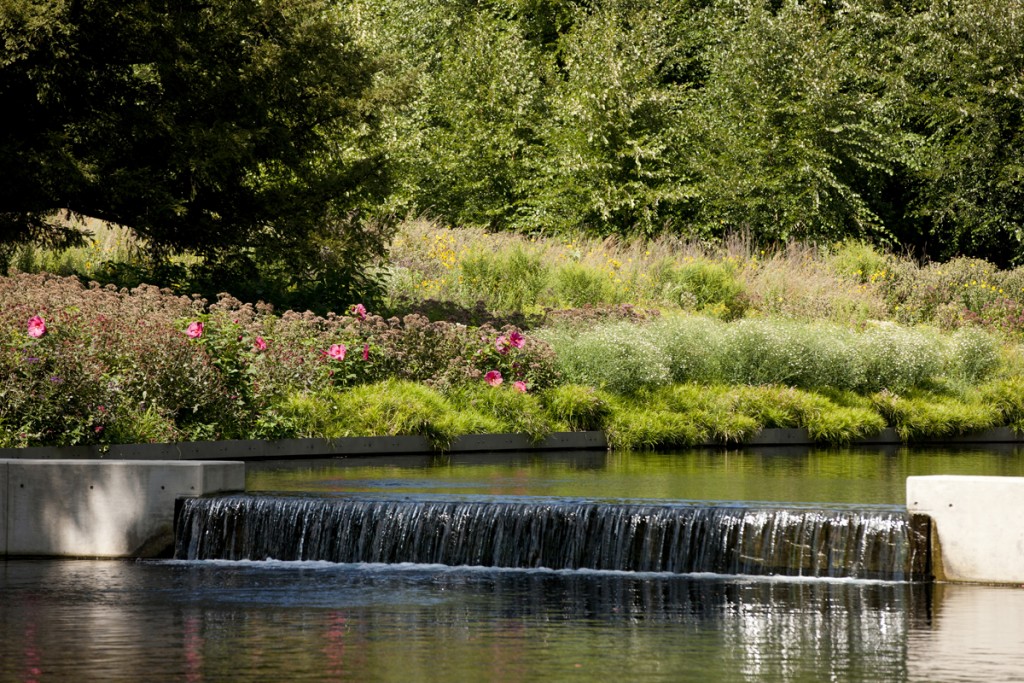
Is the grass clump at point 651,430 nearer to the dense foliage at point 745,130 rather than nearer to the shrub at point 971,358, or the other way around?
the shrub at point 971,358

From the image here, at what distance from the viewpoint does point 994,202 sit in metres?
40.9

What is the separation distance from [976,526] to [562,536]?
→ 2.82 meters

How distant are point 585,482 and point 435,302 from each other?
8.98m

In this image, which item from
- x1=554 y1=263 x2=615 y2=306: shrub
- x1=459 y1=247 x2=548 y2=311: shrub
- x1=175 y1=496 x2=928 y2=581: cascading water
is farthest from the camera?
x1=554 y1=263 x2=615 y2=306: shrub

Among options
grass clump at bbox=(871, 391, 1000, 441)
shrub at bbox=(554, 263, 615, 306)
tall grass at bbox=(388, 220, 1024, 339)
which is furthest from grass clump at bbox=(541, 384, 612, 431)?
shrub at bbox=(554, 263, 615, 306)

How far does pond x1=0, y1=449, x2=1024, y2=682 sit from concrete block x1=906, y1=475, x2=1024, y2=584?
194 millimetres

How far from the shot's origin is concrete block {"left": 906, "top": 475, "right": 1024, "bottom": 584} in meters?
10.4

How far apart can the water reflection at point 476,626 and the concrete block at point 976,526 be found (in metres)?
0.29

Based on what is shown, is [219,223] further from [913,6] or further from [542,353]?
[913,6]

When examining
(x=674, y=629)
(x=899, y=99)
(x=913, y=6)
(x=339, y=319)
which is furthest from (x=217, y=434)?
(x=913, y=6)

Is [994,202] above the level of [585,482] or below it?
above

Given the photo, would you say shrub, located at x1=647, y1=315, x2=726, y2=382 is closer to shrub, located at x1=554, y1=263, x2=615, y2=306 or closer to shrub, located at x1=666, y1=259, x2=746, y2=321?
shrub, located at x1=554, y1=263, x2=615, y2=306

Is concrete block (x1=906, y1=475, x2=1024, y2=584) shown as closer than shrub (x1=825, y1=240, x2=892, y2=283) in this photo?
Yes

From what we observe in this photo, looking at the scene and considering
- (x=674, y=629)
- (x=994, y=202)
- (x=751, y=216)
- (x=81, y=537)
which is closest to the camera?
(x=674, y=629)
